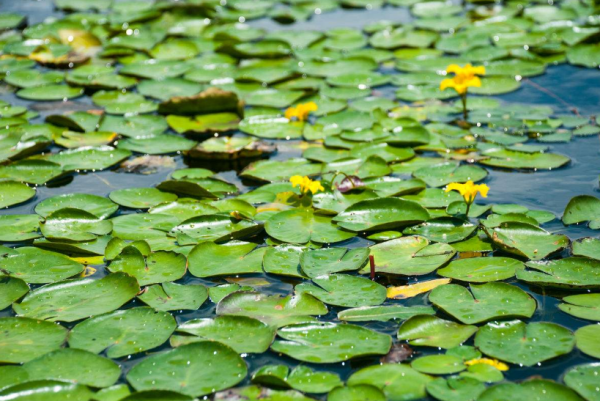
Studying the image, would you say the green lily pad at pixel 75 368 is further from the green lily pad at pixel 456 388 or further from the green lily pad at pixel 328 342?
the green lily pad at pixel 456 388

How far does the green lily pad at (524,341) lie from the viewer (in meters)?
2.20

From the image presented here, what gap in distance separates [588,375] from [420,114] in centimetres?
228

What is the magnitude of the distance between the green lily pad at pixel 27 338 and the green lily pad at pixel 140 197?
940mm

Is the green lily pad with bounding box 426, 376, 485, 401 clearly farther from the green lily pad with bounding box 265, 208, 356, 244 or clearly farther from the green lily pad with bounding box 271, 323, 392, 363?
the green lily pad with bounding box 265, 208, 356, 244

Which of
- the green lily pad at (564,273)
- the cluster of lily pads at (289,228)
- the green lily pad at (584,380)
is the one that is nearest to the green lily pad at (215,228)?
the cluster of lily pads at (289,228)

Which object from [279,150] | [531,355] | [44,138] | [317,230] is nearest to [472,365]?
[531,355]

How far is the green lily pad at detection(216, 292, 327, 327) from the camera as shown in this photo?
242 cm

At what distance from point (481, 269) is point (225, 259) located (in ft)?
3.18

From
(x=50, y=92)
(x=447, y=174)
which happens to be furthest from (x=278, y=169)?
(x=50, y=92)

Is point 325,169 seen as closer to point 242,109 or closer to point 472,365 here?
point 242,109

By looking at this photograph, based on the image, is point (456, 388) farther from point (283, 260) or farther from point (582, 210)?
point (582, 210)

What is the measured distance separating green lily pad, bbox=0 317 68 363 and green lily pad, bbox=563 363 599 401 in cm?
157

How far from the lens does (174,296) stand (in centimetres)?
256

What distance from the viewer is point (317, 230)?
9.77 feet
